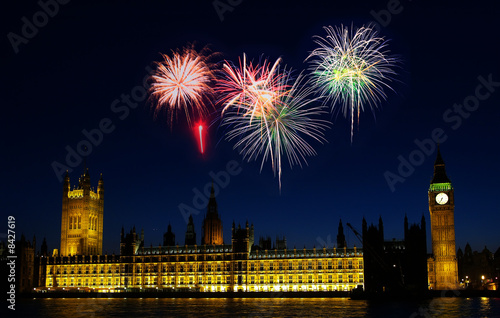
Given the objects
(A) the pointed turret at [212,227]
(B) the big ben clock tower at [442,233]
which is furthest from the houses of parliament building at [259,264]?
(A) the pointed turret at [212,227]

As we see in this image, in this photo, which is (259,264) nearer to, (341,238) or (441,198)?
(341,238)

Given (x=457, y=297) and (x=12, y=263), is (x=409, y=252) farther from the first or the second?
(x=12, y=263)

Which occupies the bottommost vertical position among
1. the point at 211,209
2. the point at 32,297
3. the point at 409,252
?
the point at 32,297

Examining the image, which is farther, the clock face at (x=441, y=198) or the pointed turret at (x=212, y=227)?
the pointed turret at (x=212, y=227)

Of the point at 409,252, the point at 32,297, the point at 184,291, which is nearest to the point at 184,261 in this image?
the point at 184,291

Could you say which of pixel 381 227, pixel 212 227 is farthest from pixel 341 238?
pixel 212 227

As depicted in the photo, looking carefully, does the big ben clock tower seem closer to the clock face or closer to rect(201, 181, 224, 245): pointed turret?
the clock face

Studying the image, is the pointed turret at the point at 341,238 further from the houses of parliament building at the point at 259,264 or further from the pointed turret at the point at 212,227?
the pointed turret at the point at 212,227
